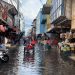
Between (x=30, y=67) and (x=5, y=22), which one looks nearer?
(x=30, y=67)

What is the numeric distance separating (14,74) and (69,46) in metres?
23.5

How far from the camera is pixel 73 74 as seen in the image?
17.9m

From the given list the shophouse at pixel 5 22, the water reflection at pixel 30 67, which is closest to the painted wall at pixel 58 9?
the shophouse at pixel 5 22

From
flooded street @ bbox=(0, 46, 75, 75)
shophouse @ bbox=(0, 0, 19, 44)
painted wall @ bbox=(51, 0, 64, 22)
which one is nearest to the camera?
flooded street @ bbox=(0, 46, 75, 75)

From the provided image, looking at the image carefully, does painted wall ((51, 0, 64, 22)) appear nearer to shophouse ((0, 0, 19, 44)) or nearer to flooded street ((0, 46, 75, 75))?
shophouse ((0, 0, 19, 44))

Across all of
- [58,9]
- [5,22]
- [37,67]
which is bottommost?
[37,67]

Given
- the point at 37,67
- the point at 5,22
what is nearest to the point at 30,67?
the point at 37,67

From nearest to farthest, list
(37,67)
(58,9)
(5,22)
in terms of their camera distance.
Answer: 1. (37,67)
2. (58,9)
3. (5,22)

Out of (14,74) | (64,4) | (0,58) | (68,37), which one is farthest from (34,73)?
(64,4)

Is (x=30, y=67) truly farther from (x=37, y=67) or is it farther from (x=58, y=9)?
(x=58, y=9)

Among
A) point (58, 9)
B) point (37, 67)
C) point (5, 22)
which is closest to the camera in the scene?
point (37, 67)

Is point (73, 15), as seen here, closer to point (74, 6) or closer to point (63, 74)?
point (74, 6)

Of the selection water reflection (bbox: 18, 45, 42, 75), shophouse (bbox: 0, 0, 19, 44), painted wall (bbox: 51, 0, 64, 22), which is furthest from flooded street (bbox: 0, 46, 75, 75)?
painted wall (bbox: 51, 0, 64, 22)

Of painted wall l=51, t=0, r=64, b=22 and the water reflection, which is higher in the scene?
painted wall l=51, t=0, r=64, b=22
